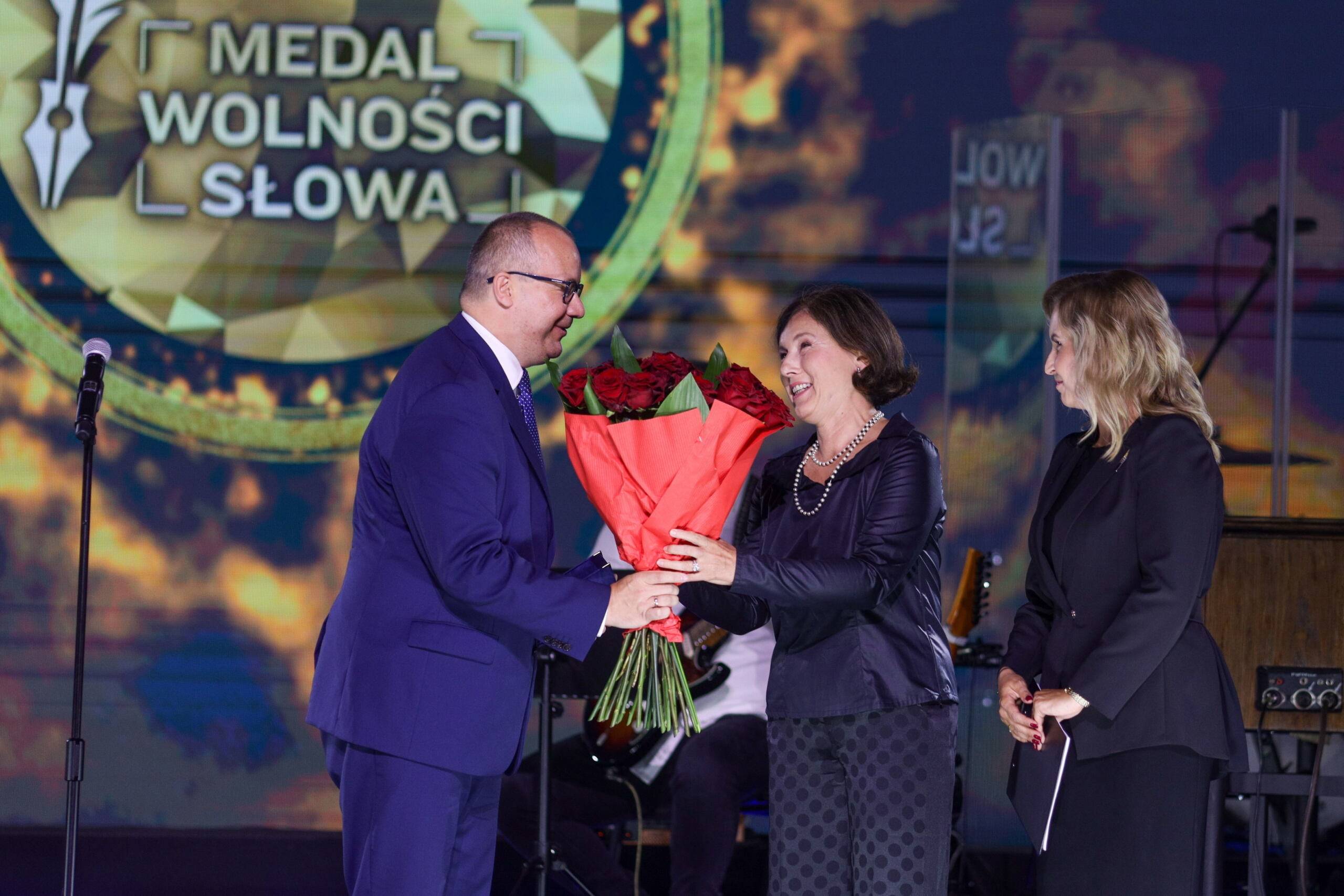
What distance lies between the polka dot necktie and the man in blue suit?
4 cm

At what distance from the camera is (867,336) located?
8.13ft

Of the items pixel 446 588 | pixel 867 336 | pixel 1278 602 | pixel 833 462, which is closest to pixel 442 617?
pixel 446 588

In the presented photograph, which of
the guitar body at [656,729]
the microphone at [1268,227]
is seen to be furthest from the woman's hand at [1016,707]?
the microphone at [1268,227]

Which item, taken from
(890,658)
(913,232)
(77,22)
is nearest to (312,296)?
(77,22)

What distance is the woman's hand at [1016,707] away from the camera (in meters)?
2.27

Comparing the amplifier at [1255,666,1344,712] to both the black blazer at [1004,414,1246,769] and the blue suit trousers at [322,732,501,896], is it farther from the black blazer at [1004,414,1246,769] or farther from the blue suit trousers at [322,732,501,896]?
the blue suit trousers at [322,732,501,896]

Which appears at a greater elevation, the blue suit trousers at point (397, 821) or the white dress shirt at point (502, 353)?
the white dress shirt at point (502, 353)

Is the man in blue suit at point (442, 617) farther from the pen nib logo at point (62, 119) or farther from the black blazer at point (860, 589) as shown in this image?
the pen nib logo at point (62, 119)

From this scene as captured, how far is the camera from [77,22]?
5344 millimetres

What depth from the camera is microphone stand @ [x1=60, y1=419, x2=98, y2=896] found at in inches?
111

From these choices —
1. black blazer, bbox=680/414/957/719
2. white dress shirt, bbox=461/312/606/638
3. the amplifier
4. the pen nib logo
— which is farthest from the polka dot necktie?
the pen nib logo

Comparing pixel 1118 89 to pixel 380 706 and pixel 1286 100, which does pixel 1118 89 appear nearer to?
pixel 1286 100

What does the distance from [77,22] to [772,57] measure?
2.70m

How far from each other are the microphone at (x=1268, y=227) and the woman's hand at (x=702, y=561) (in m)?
3.25
